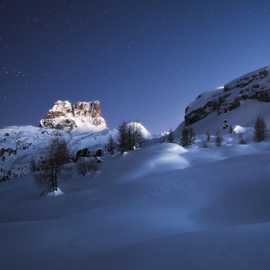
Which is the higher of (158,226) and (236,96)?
(236,96)

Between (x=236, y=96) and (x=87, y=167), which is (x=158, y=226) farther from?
(x=236, y=96)

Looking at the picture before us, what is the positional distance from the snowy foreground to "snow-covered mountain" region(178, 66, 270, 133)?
85919 millimetres

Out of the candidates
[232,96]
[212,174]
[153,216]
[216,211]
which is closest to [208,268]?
[153,216]

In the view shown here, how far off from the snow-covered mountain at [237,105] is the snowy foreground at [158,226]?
85919mm

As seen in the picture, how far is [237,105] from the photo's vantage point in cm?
12231

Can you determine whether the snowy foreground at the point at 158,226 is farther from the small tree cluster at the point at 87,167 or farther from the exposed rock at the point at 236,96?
the exposed rock at the point at 236,96

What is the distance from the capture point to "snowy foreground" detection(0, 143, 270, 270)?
723cm

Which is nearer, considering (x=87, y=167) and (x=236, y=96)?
(x=87, y=167)

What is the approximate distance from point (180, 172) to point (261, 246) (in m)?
21.3

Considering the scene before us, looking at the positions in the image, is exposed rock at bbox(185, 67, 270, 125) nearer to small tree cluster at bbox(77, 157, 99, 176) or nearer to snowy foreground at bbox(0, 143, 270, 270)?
small tree cluster at bbox(77, 157, 99, 176)

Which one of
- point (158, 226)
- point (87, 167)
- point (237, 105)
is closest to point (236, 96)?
point (237, 105)

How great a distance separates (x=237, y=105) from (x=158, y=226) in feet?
412

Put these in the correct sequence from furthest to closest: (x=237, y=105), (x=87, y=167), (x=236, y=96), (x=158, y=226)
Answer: (x=236, y=96), (x=237, y=105), (x=87, y=167), (x=158, y=226)

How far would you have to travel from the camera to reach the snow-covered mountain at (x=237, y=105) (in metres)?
109
